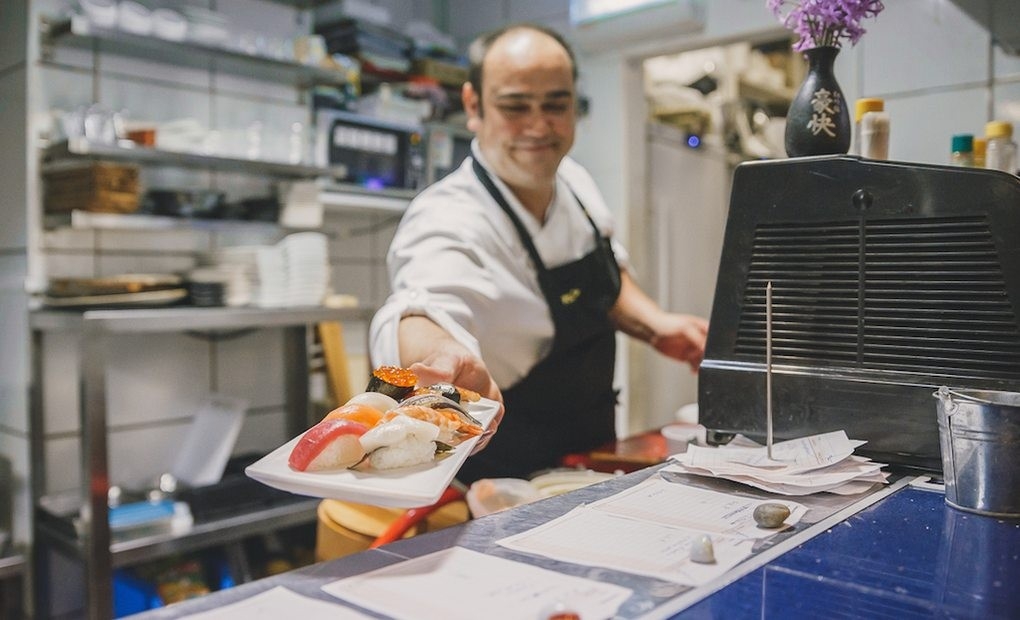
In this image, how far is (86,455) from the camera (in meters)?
2.44

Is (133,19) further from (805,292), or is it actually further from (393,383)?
(805,292)

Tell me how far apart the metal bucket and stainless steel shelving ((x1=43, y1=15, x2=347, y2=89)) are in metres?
2.67

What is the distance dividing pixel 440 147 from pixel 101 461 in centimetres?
200

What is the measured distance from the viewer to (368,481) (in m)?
0.84

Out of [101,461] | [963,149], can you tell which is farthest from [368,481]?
[101,461]

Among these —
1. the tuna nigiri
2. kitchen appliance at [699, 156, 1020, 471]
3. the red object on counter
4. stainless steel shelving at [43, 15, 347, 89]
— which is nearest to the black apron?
the red object on counter

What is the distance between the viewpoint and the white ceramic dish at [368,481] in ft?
2.60

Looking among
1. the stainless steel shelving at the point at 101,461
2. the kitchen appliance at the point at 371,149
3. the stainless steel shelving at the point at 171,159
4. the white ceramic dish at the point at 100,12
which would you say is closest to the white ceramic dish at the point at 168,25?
the white ceramic dish at the point at 100,12

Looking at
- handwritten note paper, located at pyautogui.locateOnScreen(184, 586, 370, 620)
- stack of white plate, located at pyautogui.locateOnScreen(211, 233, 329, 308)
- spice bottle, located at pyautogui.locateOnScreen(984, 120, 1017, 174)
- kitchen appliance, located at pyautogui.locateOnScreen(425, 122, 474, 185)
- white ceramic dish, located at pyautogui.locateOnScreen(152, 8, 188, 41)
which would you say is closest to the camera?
handwritten note paper, located at pyautogui.locateOnScreen(184, 586, 370, 620)

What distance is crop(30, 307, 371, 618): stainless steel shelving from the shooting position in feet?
7.98

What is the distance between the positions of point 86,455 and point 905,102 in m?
2.77

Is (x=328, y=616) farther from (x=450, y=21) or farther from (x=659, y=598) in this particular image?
(x=450, y=21)

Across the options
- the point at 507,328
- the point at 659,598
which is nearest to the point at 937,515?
the point at 659,598

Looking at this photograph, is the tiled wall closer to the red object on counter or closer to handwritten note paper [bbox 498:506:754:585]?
the red object on counter
